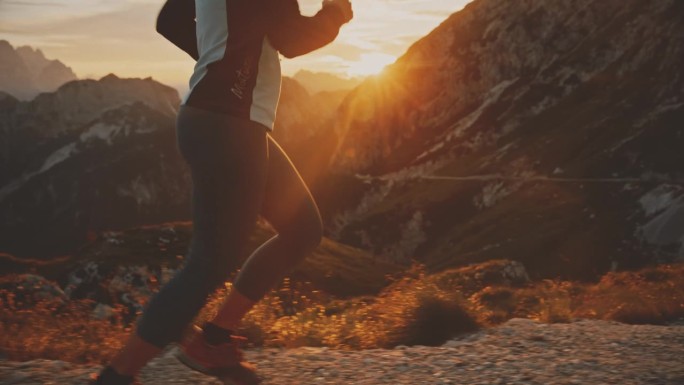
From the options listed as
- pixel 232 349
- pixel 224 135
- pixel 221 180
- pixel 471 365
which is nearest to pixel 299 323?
pixel 471 365

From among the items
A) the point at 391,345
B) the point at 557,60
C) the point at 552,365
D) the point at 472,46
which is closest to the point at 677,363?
the point at 552,365

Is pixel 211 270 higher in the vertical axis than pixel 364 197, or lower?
lower

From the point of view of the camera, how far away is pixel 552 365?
4980 millimetres

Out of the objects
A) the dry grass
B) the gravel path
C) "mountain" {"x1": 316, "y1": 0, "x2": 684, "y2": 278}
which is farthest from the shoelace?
"mountain" {"x1": 316, "y1": 0, "x2": 684, "y2": 278}

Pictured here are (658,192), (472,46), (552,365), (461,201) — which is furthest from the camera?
(472,46)

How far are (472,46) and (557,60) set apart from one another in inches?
1116

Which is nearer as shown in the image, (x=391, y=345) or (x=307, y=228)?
(x=307, y=228)

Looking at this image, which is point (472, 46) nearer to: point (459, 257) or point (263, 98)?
point (459, 257)

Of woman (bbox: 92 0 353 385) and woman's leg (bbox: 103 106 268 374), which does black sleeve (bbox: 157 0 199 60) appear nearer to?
woman (bbox: 92 0 353 385)

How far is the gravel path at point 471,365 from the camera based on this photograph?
177 inches

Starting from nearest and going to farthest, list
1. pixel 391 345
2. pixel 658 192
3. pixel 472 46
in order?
pixel 391 345
pixel 658 192
pixel 472 46

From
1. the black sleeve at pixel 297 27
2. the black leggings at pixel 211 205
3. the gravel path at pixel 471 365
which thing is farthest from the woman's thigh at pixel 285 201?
the gravel path at pixel 471 365

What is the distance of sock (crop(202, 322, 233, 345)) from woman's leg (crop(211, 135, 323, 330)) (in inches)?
1.3

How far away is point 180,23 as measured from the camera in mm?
4289
